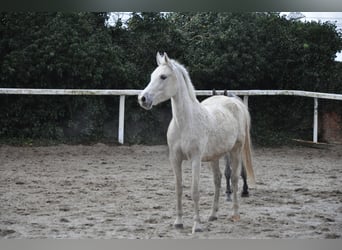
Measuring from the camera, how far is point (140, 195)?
152 inches

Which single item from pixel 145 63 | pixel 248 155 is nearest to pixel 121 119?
pixel 145 63

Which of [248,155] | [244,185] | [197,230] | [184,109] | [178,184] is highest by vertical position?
[184,109]

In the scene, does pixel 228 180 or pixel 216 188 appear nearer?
pixel 216 188

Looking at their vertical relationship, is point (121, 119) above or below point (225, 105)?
below

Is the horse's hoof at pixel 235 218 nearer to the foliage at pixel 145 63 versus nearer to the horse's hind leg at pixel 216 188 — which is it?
the horse's hind leg at pixel 216 188

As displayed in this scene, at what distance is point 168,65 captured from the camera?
317cm

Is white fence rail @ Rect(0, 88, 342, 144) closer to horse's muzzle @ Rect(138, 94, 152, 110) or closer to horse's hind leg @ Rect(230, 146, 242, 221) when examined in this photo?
horse's hind leg @ Rect(230, 146, 242, 221)

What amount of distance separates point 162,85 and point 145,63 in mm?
1402

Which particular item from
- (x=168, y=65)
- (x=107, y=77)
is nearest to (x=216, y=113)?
(x=168, y=65)

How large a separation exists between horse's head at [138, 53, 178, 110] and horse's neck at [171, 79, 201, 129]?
A: 46 millimetres

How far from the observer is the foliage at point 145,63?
14.3ft

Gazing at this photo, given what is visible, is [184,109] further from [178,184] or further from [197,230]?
[197,230]

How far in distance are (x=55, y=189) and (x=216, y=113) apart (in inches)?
57.3

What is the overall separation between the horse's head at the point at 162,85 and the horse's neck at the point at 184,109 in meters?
0.05
